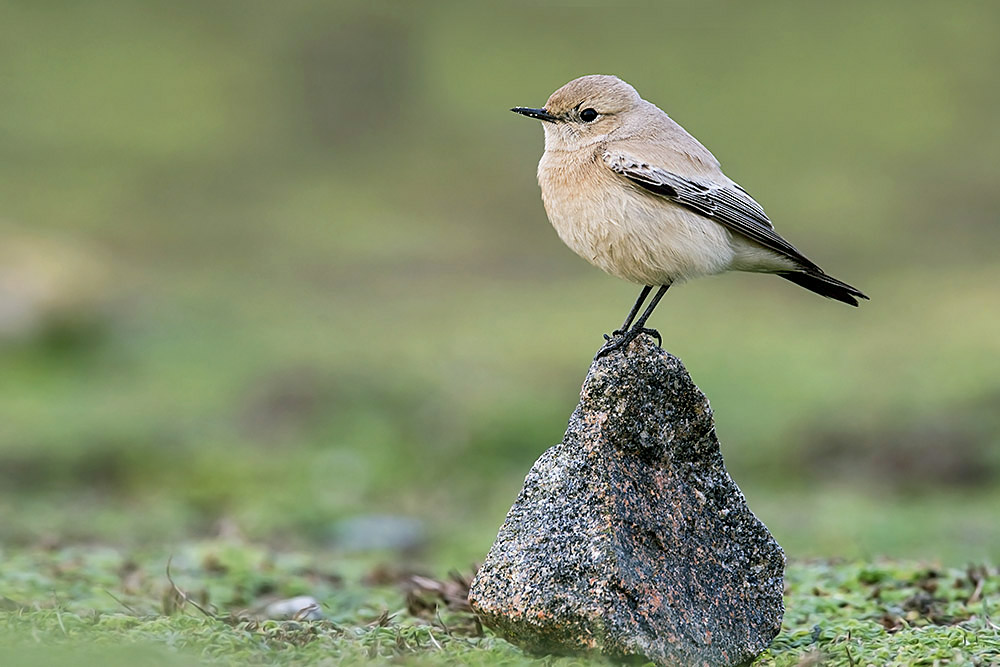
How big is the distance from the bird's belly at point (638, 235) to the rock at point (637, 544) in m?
0.50

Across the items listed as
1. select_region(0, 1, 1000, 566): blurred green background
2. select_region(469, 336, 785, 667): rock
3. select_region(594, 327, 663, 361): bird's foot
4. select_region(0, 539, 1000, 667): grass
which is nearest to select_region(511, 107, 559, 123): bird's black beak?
select_region(594, 327, 663, 361): bird's foot

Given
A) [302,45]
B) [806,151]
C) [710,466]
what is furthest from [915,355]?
[302,45]

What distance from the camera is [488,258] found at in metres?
28.3

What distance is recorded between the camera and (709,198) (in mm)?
6766

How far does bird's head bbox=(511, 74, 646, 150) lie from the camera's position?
22.8ft

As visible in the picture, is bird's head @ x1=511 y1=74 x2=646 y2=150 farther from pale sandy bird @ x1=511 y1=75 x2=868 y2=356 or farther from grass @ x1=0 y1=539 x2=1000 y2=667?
grass @ x1=0 y1=539 x2=1000 y2=667

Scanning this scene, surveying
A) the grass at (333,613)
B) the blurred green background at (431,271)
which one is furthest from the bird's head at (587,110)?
the blurred green background at (431,271)

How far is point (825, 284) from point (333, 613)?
3461 mm

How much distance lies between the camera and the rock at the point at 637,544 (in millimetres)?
5539

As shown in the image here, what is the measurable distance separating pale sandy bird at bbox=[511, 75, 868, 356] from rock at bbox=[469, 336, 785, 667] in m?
0.42

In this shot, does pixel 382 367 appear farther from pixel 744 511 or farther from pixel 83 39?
pixel 83 39

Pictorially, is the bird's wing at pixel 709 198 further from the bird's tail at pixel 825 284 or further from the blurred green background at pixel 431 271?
the blurred green background at pixel 431 271

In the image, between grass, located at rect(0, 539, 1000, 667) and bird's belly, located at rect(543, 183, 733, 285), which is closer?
grass, located at rect(0, 539, 1000, 667)

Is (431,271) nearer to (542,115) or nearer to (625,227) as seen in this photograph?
(542,115)
